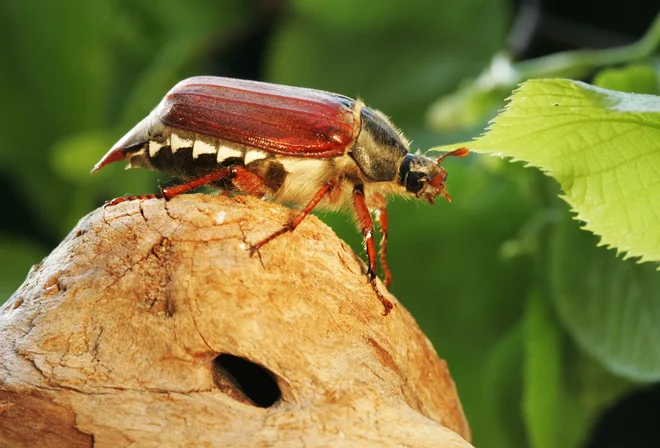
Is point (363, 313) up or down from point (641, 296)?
down

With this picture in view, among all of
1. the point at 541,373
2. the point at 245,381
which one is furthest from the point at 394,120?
the point at 245,381

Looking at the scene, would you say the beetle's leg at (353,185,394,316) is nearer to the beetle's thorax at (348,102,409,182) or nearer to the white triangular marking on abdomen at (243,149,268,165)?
the beetle's thorax at (348,102,409,182)

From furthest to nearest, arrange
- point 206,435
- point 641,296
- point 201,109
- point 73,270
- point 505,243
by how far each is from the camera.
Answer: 1. point 505,243
2. point 641,296
3. point 201,109
4. point 73,270
5. point 206,435

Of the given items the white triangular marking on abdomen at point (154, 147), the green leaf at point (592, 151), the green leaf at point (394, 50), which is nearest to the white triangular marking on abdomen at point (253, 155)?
the white triangular marking on abdomen at point (154, 147)

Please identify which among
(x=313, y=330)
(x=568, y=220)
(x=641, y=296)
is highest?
(x=568, y=220)

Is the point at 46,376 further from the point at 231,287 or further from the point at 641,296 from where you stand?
the point at 641,296

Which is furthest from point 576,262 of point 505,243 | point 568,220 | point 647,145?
point 647,145

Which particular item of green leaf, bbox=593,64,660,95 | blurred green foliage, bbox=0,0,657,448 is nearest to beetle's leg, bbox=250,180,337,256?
green leaf, bbox=593,64,660,95
